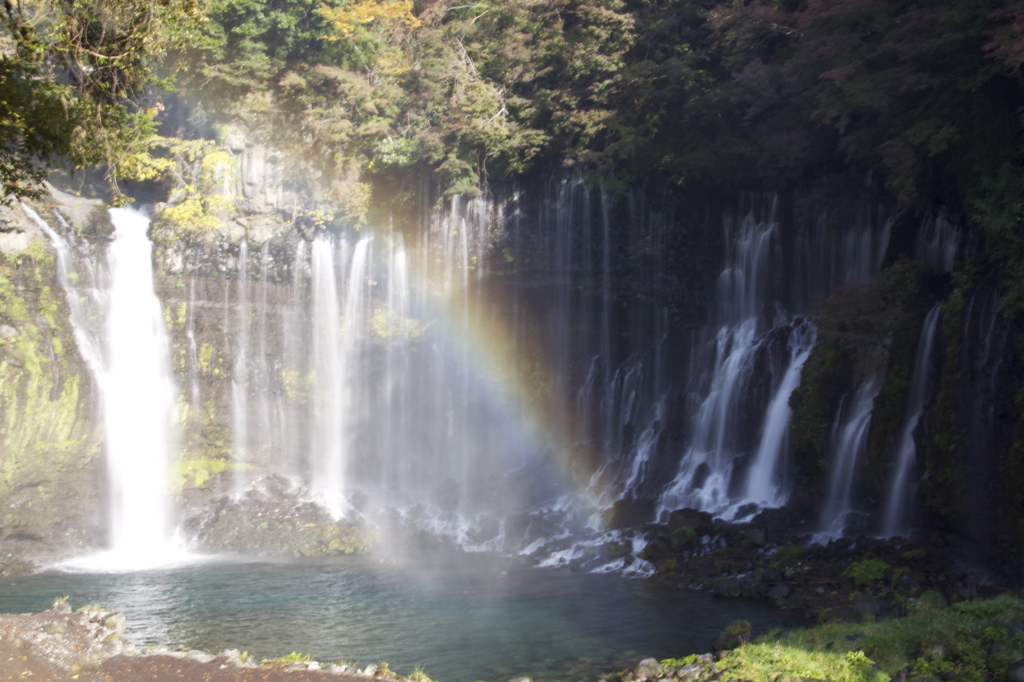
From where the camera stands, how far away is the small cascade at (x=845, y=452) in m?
16.5

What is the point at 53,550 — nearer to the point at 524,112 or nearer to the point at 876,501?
the point at 524,112

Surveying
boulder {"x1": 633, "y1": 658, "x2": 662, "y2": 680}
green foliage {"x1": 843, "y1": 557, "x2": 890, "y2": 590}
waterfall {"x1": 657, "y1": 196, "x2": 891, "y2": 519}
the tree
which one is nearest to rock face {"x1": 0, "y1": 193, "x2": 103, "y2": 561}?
the tree

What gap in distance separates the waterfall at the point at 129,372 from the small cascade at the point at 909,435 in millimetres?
17101

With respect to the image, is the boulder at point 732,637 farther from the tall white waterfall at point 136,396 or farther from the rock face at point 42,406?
A: the rock face at point 42,406

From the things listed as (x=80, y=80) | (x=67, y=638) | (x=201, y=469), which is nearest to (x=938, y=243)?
(x=80, y=80)

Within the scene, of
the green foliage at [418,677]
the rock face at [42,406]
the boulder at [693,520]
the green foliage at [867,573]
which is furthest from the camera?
the rock face at [42,406]

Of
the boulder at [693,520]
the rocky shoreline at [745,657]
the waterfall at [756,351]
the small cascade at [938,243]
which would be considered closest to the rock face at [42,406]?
the rocky shoreline at [745,657]

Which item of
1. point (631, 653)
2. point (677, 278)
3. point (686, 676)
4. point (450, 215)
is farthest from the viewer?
point (450, 215)

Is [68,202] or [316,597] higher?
[68,202]

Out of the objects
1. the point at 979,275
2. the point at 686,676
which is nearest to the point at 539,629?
the point at 686,676

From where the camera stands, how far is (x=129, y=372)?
23312 mm

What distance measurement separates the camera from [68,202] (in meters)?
23.9

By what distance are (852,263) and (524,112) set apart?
977 cm

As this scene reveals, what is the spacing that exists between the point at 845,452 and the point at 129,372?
1831 cm
